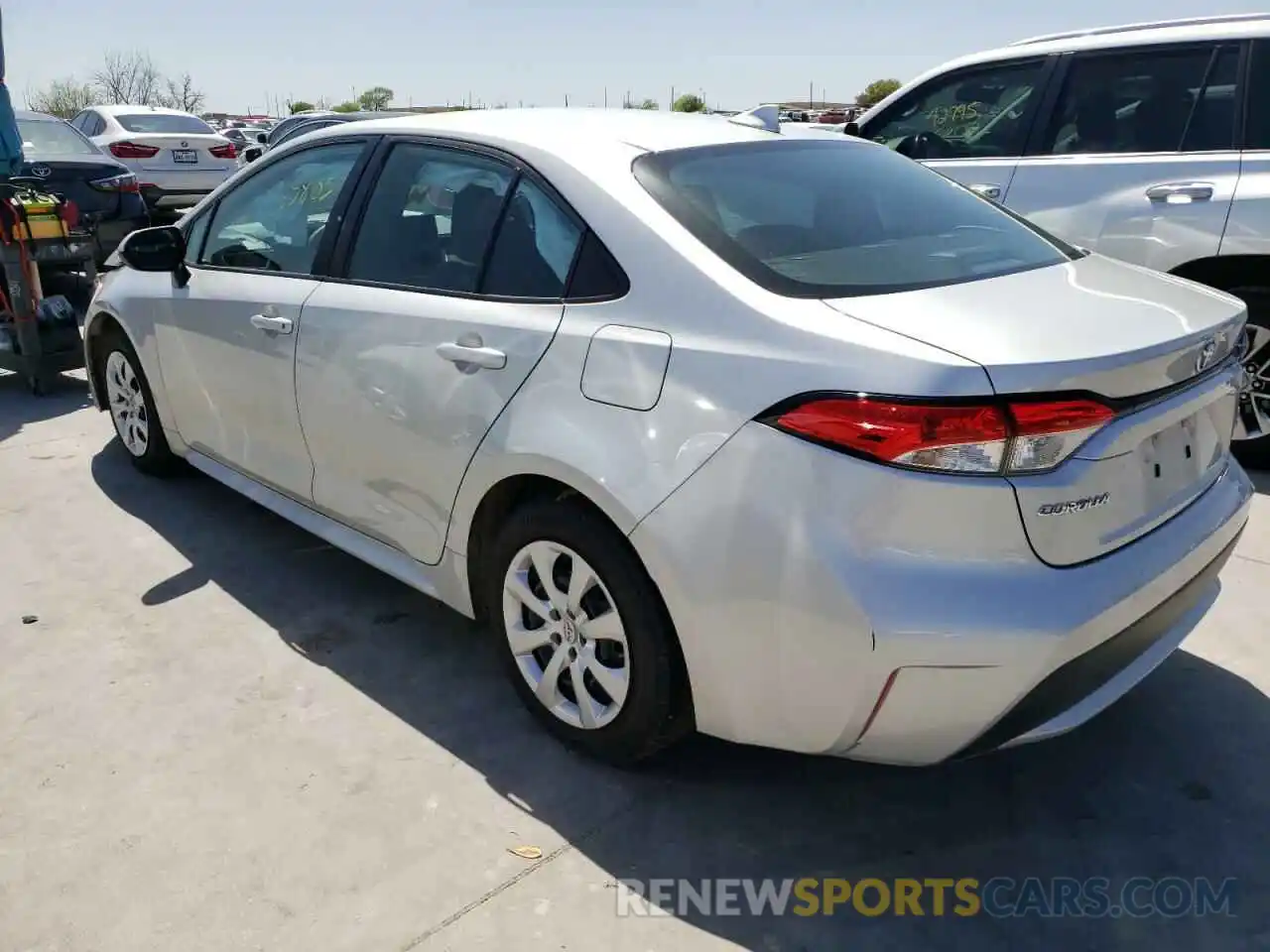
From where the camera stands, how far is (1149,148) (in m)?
4.74

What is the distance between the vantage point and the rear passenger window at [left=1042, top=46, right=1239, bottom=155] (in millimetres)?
4609

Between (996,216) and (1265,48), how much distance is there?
2.50 meters

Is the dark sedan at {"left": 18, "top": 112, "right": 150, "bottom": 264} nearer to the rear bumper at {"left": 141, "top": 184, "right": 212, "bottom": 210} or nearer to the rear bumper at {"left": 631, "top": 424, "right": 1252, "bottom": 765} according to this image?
the rear bumper at {"left": 141, "top": 184, "right": 212, "bottom": 210}

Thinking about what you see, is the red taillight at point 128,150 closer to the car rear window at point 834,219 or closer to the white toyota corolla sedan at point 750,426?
the white toyota corolla sedan at point 750,426

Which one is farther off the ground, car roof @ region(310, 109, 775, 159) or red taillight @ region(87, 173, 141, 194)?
car roof @ region(310, 109, 775, 159)

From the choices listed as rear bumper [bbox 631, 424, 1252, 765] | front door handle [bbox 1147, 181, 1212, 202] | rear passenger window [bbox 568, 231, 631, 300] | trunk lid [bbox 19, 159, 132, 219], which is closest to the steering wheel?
front door handle [bbox 1147, 181, 1212, 202]

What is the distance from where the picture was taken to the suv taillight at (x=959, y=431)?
1.95 metres

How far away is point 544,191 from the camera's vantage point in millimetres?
2699

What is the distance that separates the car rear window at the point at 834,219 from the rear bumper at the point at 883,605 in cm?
49

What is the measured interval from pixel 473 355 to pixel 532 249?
315 mm

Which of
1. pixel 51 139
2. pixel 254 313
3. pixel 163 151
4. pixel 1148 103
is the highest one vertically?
pixel 1148 103

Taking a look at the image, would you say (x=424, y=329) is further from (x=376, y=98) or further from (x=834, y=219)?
(x=376, y=98)

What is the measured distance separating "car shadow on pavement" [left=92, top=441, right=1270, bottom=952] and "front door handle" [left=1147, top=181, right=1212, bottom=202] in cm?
233

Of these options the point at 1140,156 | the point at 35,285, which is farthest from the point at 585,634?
the point at 35,285
